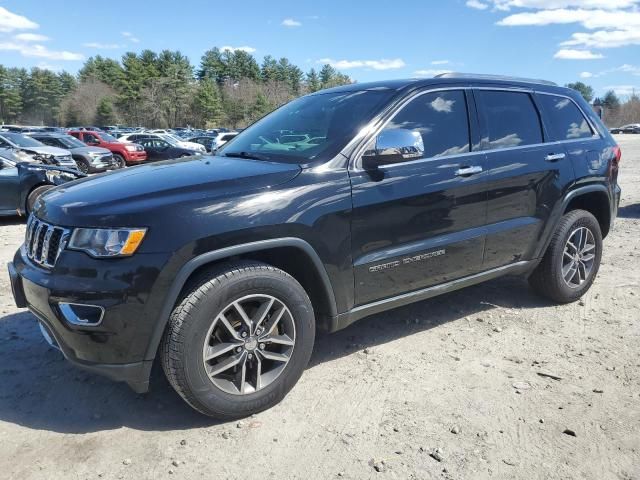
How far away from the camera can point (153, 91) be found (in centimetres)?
8375

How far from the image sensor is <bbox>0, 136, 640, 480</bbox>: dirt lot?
2537 millimetres

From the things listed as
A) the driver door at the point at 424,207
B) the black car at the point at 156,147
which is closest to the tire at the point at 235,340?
the driver door at the point at 424,207

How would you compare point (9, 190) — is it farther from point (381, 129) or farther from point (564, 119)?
point (564, 119)

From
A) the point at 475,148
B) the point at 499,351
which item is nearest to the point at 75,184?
the point at 475,148

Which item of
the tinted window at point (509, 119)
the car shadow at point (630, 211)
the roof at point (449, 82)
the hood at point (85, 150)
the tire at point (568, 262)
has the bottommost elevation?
the car shadow at point (630, 211)

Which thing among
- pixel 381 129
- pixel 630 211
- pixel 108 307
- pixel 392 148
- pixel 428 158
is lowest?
pixel 630 211

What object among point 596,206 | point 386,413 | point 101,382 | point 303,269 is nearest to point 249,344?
point 303,269

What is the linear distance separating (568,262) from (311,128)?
8.57ft

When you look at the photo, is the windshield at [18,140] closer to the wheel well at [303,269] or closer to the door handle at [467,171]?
the wheel well at [303,269]

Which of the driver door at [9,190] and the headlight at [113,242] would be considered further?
the driver door at [9,190]

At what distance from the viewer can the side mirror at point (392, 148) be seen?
3.12 metres

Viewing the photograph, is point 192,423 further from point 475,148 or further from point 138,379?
point 475,148

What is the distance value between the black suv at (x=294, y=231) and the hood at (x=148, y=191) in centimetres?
1

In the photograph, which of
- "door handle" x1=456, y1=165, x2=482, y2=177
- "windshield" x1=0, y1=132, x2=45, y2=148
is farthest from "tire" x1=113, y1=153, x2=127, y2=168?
"door handle" x1=456, y1=165, x2=482, y2=177
